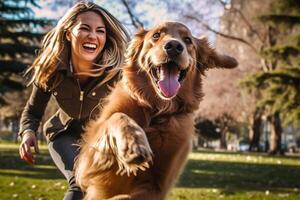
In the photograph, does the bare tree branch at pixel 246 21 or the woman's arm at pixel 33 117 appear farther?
the bare tree branch at pixel 246 21

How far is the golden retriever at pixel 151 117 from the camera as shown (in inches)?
134

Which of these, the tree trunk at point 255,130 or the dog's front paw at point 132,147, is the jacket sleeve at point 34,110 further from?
the tree trunk at point 255,130

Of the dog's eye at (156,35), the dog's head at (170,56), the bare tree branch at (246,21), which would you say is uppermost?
the bare tree branch at (246,21)

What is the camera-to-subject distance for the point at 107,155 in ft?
11.0

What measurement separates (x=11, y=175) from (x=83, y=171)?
9.45 meters

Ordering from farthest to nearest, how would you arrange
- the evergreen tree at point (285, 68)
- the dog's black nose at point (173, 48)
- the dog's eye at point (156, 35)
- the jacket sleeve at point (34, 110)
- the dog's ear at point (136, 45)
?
the evergreen tree at point (285, 68) → the jacket sleeve at point (34, 110) → the dog's ear at point (136, 45) → the dog's eye at point (156, 35) → the dog's black nose at point (173, 48)

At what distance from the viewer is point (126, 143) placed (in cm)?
295

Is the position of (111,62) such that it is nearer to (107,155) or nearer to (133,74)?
(133,74)

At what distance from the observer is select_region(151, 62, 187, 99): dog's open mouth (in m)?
3.52

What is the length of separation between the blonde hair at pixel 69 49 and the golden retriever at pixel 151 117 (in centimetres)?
73

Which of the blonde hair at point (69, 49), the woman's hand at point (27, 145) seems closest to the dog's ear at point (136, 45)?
the blonde hair at point (69, 49)

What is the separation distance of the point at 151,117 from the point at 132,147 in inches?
28.3

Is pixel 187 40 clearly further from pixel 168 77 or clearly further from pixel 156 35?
pixel 168 77

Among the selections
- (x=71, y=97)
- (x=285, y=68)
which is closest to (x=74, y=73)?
(x=71, y=97)
